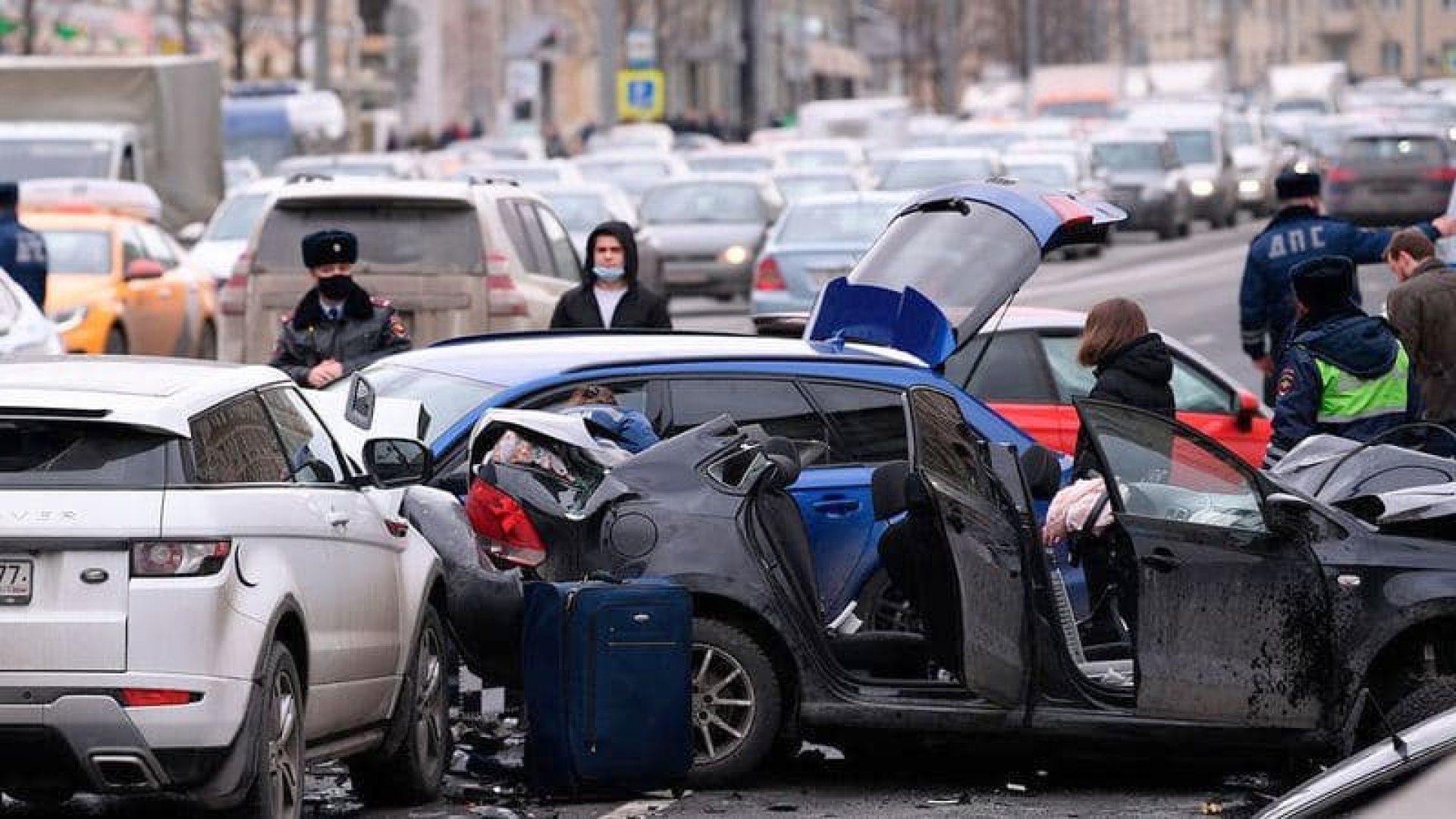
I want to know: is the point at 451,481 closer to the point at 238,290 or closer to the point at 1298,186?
the point at 1298,186

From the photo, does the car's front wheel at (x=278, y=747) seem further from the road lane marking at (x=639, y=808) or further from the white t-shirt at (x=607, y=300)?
the white t-shirt at (x=607, y=300)

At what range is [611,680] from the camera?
1000 cm

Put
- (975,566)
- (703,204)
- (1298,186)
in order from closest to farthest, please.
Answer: (975,566)
(1298,186)
(703,204)

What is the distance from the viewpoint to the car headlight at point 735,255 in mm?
36406

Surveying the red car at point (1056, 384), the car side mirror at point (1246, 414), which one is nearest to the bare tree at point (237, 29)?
the red car at point (1056, 384)

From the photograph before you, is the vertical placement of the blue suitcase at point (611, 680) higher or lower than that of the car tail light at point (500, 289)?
lower

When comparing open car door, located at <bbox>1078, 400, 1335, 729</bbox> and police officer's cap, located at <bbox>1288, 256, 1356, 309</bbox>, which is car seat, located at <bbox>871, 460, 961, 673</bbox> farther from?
police officer's cap, located at <bbox>1288, 256, 1356, 309</bbox>

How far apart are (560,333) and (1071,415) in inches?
144

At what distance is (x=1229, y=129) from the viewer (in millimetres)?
61719

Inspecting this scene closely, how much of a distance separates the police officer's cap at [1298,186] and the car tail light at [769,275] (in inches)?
513

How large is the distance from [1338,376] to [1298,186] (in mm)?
4853

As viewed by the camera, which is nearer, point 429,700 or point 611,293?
point 429,700

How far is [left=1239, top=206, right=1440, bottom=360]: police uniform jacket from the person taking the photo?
17172 mm

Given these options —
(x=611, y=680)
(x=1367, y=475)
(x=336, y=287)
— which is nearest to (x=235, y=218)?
(x=336, y=287)
